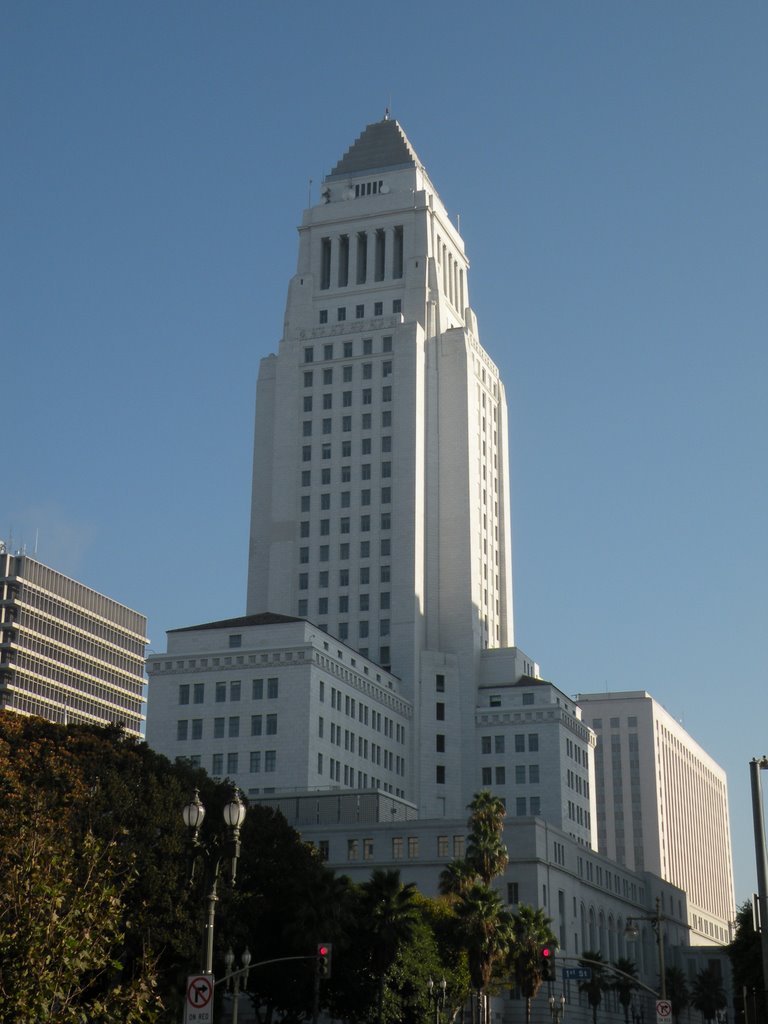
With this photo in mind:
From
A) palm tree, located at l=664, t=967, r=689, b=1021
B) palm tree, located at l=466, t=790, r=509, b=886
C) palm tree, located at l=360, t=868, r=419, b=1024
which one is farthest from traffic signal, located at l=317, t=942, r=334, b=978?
palm tree, located at l=664, t=967, r=689, b=1021

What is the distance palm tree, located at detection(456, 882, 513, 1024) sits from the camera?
240ft

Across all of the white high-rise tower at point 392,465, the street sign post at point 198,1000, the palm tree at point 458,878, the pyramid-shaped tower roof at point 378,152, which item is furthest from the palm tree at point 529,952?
the pyramid-shaped tower roof at point 378,152

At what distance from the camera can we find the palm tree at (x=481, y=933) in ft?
240

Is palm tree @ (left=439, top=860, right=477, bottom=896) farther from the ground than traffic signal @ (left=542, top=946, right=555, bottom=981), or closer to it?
farther from the ground

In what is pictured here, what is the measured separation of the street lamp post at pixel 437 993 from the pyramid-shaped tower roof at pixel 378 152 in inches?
4359

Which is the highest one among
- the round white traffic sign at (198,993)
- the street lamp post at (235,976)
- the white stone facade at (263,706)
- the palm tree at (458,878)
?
the white stone facade at (263,706)

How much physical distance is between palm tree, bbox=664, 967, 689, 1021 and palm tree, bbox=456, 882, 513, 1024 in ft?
172

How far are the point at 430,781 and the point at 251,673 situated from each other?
2587 centimetres

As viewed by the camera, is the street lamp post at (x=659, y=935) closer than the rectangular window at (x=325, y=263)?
Yes

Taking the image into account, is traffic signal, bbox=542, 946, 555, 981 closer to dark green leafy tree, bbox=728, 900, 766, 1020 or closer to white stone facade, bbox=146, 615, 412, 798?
dark green leafy tree, bbox=728, 900, 766, 1020

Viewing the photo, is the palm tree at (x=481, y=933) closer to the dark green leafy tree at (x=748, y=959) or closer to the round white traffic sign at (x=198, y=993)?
the dark green leafy tree at (x=748, y=959)

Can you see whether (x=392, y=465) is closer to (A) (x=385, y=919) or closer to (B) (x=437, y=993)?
(B) (x=437, y=993)

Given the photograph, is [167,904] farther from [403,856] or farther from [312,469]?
[312,469]

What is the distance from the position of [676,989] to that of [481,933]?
6038 cm
